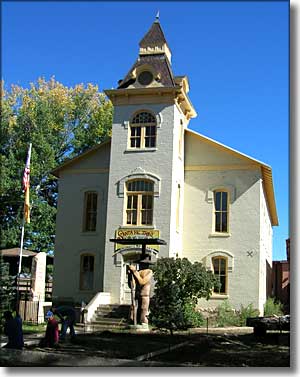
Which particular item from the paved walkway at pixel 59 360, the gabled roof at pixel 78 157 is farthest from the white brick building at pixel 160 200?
the paved walkway at pixel 59 360

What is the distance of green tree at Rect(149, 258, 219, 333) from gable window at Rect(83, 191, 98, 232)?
746 centimetres

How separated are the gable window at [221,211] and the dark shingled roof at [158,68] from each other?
17.5 feet

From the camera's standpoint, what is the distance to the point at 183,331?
19.3m

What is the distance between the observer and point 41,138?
34.7 metres

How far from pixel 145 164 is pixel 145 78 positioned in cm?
379

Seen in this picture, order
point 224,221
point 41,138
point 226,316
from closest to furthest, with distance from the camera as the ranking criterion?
point 226,316, point 224,221, point 41,138

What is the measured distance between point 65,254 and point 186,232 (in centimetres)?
573

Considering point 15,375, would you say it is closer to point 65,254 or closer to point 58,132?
point 65,254

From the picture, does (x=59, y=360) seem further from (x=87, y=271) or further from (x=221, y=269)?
(x=87, y=271)

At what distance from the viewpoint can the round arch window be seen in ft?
80.7

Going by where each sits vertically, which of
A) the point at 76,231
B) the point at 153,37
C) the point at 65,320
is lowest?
the point at 65,320

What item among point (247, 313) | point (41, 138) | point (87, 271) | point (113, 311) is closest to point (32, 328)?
point (113, 311)

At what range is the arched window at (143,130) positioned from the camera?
80.7 feet

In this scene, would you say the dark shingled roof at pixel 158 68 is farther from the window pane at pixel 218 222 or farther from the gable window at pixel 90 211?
the window pane at pixel 218 222
